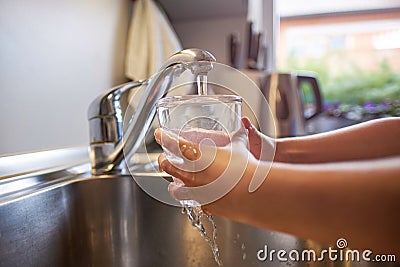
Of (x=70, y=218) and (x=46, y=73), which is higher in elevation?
(x=46, y=73)

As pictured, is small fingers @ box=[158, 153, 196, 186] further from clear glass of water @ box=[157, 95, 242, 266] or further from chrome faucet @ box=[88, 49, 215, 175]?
chrome faucet @ box=[88, 49, 215, 175]

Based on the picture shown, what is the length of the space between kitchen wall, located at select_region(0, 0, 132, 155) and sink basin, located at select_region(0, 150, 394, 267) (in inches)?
3.5

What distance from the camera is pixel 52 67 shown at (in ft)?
2.25

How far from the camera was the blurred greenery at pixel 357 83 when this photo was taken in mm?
2113

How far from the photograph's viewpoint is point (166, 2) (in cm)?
109

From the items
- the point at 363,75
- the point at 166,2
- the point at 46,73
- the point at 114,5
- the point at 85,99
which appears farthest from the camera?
the point at 363,75

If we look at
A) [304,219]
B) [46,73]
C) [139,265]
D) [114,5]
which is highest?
[114,5]

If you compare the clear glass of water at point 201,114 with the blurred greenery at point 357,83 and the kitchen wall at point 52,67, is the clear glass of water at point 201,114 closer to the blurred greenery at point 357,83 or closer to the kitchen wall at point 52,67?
the kitchen wall at point 52,67

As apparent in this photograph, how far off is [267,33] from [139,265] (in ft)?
4.05

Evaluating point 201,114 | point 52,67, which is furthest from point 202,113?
point 52,67

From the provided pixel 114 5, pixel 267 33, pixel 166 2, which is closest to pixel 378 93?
pixel 267 33

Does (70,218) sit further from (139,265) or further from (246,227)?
(246,227)

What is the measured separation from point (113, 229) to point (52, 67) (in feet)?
0.98

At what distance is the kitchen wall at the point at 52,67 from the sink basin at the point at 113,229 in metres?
0.09
